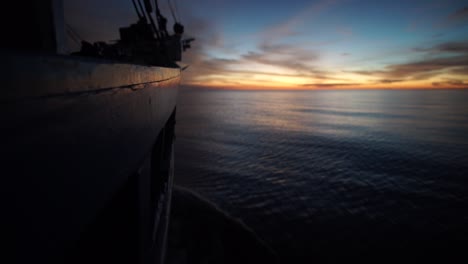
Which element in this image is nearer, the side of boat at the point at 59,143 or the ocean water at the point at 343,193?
the side of boat at the point at 59,143

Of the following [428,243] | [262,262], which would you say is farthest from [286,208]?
[428,243]

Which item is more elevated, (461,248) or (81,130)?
(81,130)

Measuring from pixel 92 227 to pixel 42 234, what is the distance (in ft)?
4.47

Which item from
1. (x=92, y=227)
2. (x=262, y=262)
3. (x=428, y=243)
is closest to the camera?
(x=92, y=227)

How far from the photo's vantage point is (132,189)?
1.96 meters

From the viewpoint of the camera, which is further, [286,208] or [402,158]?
[402,158]

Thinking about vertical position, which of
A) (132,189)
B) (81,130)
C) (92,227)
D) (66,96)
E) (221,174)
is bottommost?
(221,174)

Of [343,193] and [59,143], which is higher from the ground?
[59,143]

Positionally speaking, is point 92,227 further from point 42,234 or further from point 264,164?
point 264,164

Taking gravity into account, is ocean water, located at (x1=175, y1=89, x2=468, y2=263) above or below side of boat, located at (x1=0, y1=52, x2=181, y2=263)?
below

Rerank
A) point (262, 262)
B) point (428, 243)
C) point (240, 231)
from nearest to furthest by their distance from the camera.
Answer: point (262, 262), point (240, 231), point (428, 243)

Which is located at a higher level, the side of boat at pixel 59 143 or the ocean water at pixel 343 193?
the side of boat at pixel 59 143

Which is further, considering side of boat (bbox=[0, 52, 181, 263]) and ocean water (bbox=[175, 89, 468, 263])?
ocean water (bbox=[175, 89, 468, 263])

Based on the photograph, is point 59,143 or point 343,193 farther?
point 343,193
